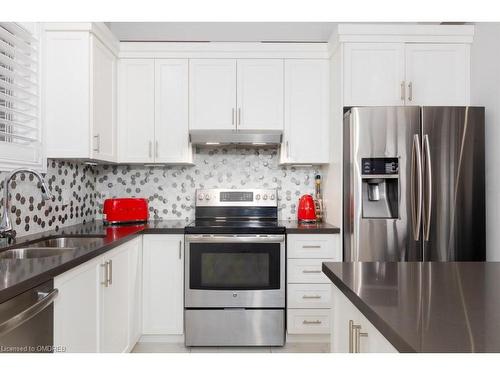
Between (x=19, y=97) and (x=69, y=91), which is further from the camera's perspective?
(x=69, y=91)

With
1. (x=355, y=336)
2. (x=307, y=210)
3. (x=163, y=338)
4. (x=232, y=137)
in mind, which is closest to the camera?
(x=355, y=336)

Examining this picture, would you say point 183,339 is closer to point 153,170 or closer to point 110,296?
point 110,296

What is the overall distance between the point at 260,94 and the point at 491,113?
5.29 ft

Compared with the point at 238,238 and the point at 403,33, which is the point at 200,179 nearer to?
the point at 238,238

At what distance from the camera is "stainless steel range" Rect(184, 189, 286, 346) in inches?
113

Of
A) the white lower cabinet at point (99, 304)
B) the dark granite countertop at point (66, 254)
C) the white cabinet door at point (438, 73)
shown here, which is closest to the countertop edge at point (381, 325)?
the dark granite countertop at point (66, 254)

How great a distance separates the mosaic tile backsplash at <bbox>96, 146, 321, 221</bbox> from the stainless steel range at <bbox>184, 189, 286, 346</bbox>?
68cm

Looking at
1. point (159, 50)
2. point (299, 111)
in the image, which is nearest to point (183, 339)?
point (299, 111)

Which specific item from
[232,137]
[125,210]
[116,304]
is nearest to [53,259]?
[116,304]

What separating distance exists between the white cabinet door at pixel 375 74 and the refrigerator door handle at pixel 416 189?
1.49ft

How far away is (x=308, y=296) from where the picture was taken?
291cm

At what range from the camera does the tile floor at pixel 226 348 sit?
2.86 metres

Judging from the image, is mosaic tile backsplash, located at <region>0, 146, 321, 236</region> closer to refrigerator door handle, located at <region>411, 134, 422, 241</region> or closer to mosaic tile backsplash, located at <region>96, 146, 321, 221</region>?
mosaic tile backsplash, located at <region>96, 146, 321, 221</region>

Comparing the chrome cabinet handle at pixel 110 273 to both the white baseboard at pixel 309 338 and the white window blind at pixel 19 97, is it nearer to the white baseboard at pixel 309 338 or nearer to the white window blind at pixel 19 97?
the white window blind at pixel 19 97
